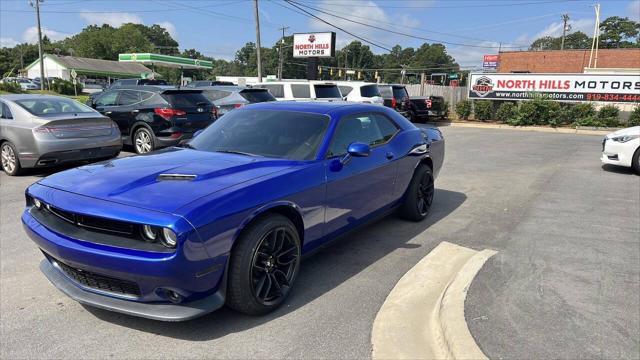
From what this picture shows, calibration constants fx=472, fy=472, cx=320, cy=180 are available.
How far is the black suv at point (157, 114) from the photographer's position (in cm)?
1022

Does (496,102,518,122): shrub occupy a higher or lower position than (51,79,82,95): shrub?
lower

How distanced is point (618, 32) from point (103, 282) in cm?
11139

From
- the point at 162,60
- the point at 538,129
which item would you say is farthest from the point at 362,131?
the point at 162,60

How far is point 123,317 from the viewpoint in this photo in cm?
337

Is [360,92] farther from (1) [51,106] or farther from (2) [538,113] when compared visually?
(1) [51,106]

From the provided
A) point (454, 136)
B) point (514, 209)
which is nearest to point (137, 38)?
point (454, 136)

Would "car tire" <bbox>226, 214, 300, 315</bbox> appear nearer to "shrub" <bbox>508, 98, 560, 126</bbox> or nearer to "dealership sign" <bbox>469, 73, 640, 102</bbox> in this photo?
"shrub" <bbox>508, 98, 560, 126</bbox>

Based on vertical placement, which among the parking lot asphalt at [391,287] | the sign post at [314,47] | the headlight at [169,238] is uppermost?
the sign post at [314,47]

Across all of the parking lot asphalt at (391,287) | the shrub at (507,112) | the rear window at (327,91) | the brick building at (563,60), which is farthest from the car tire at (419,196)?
the brick building at (563,60)

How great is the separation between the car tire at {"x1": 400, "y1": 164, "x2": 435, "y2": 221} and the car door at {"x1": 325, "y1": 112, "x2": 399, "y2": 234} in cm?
56

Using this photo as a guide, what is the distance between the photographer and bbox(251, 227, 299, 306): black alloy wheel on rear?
3.34m

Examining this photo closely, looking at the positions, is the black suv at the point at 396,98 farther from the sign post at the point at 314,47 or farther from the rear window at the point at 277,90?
the sign post at the point at 314,47

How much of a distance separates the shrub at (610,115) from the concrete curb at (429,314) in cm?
1871

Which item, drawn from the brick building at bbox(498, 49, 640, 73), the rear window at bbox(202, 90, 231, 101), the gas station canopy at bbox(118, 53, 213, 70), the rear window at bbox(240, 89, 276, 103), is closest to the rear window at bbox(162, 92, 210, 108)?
the rear window at bbox(240, 89, 276, 103)
